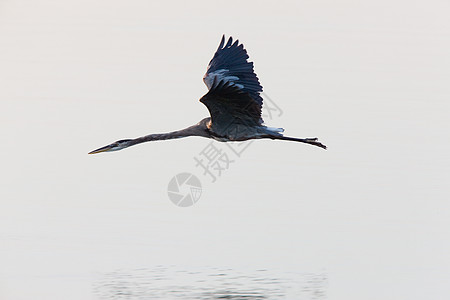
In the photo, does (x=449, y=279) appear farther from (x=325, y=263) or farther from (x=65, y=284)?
(x=65, y=284)

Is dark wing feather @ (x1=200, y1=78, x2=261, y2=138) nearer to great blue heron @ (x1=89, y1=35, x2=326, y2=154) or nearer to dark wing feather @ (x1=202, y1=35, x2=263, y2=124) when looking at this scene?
great blue heron @ (x1=89, y1=35, x2=326, y2=154)

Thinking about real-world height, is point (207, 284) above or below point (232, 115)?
below

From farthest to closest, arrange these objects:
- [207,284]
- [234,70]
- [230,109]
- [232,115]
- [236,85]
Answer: [234,70]
[236,85]
[232,115]
[230,109]
[207,284]

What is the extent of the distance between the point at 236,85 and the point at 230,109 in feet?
1.48

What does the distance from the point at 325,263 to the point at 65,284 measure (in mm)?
3088

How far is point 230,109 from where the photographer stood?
10.7 meters

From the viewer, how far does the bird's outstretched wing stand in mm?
10594

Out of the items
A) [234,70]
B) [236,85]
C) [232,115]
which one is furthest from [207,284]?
[234,70]

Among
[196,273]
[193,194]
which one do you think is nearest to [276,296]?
[196,273]

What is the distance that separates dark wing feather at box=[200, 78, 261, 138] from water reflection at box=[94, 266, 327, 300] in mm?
1709

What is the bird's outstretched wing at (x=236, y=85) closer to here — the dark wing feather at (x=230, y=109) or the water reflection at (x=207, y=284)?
the dark wing feather at (x=230, y=109)

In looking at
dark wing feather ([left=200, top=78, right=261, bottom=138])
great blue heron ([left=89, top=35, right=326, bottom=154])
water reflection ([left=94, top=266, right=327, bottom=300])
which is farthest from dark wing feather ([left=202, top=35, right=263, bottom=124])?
water reflection ([left=94, top=266, right=327, bottom=300])

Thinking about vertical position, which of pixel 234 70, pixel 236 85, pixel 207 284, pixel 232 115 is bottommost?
pixel 207 284

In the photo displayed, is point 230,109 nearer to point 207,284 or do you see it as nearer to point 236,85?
point 236,85
